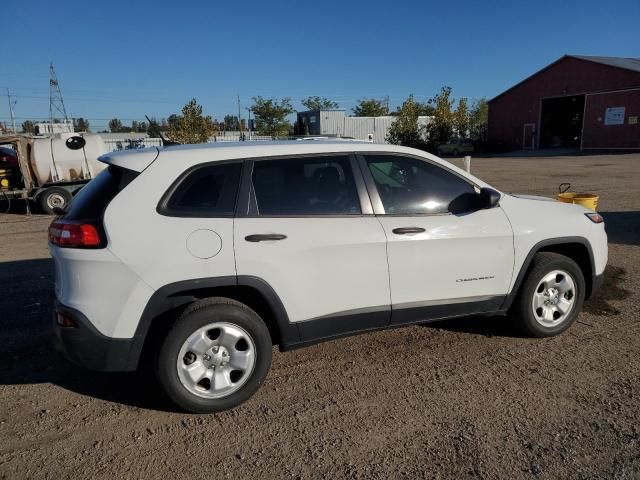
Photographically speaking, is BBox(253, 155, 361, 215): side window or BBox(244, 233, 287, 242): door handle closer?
BBox(244, 233, 287, 242): door handle

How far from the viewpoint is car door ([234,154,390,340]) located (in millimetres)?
3139

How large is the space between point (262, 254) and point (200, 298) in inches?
20.0

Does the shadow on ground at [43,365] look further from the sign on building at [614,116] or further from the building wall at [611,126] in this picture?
the sign on building at [614,116]

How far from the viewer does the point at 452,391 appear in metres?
3.35

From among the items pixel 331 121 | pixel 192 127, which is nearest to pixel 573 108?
pixel 331 121

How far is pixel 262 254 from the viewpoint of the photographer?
10.2 ft

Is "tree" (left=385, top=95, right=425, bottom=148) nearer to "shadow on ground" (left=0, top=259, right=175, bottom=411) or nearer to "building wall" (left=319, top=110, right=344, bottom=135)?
"building wall" (left=319, top=110, right=344, bottom=135)

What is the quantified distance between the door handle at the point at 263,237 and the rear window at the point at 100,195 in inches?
32.3

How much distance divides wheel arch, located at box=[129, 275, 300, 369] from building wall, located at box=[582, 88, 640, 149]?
3936cm

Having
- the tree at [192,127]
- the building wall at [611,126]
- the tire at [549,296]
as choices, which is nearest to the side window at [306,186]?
the tire at [549,296]

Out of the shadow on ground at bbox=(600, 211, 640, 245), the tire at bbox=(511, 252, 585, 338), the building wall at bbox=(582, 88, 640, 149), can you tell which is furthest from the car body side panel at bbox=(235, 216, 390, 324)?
the building wall at bbox=(582, 88, 640, 149)

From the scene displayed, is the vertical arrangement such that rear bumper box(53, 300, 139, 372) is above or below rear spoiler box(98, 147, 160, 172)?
below

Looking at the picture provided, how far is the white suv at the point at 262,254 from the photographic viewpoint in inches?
115

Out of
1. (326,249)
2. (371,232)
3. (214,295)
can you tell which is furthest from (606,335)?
(214,295)
